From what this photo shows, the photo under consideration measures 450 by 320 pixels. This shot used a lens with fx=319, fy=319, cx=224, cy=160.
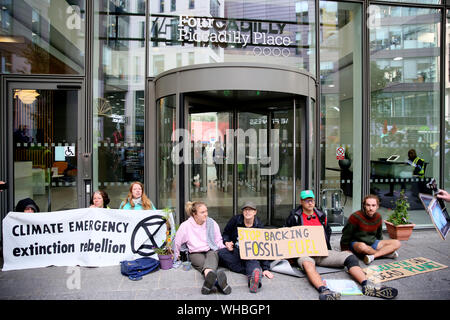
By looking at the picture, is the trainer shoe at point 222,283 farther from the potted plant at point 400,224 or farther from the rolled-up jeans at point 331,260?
the potted plant at point 400,224

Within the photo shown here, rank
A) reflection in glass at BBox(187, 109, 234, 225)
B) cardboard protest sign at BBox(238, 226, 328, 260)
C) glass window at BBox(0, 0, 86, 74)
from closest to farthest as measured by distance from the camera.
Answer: cardboard protest sign at BBox(238, 226, 328, 260), glass window at BBox(0, 0, 86, 74), reflection in glass at BBox(187, 109, 234, 225)

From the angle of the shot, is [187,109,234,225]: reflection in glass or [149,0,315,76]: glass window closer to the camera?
[187,109,234,225]: reflection in glass

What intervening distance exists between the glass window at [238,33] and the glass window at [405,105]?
165 centimetres

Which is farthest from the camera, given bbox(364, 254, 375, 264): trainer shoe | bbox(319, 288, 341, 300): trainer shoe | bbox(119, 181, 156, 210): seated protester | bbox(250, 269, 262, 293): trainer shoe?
bbox(119, 181, 156, 210): seated protester

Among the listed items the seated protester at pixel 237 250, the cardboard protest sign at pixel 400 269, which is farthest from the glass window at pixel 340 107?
the seated protester at pixel 237 250

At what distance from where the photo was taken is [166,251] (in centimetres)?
478

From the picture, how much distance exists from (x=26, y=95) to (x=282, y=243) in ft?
18.3

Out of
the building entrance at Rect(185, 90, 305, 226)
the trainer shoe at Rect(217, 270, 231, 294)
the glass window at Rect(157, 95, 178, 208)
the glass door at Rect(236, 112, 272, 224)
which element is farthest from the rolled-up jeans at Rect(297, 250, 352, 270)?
the glass window at Rect(157, 95, 178, 208)

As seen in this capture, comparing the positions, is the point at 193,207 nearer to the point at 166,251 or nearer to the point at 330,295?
the point at 166,251

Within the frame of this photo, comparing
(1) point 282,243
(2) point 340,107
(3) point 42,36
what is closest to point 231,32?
(2) point 340,107

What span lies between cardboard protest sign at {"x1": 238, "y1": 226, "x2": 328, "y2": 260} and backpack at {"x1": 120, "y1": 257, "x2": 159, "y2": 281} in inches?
50.7

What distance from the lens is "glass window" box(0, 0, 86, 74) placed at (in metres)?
6.21

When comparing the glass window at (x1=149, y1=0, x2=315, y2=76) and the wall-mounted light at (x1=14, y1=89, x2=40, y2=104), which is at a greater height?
the glass window at (x1=149, y1=0, x2=315, y2=76)

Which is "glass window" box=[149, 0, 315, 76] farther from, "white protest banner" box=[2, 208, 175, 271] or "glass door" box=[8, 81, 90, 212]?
"white protest banner" box=[2, 208, 175, 271]
